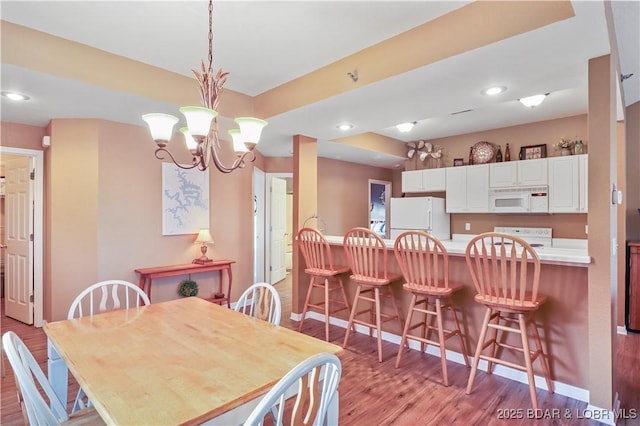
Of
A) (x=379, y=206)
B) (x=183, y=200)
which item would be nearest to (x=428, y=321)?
(x=183, y=200)

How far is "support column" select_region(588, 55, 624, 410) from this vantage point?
82.3 inches

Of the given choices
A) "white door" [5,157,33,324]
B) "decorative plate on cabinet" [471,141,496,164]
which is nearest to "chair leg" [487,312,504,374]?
"decorative plate on cabinet" [471,141,496,164]

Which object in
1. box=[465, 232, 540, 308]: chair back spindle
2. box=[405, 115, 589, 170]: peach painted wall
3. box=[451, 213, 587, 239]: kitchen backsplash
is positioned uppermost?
box=[405, 115, 589, 170]: peach painted wall

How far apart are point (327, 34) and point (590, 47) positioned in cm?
160

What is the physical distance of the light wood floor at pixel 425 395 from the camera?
6.98 ft

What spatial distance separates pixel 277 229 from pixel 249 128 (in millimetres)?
4308

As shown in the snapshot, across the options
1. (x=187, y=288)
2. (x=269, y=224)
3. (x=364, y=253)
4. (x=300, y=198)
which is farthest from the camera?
(x=269, y=224)

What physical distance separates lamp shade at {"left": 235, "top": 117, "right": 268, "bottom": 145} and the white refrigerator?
3.77 meters

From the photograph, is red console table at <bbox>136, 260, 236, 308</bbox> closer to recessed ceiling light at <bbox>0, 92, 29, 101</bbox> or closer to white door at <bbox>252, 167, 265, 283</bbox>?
white door at <bbox>252, 167, 265, 283</bbox>

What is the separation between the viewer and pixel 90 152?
140 inches

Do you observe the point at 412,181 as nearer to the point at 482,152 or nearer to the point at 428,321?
the point at 482,152

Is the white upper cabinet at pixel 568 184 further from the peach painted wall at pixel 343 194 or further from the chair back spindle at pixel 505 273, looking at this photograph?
the peach painted wall at pixel 343 194

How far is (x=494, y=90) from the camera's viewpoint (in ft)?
8.75

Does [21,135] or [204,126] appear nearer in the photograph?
[204,126]
